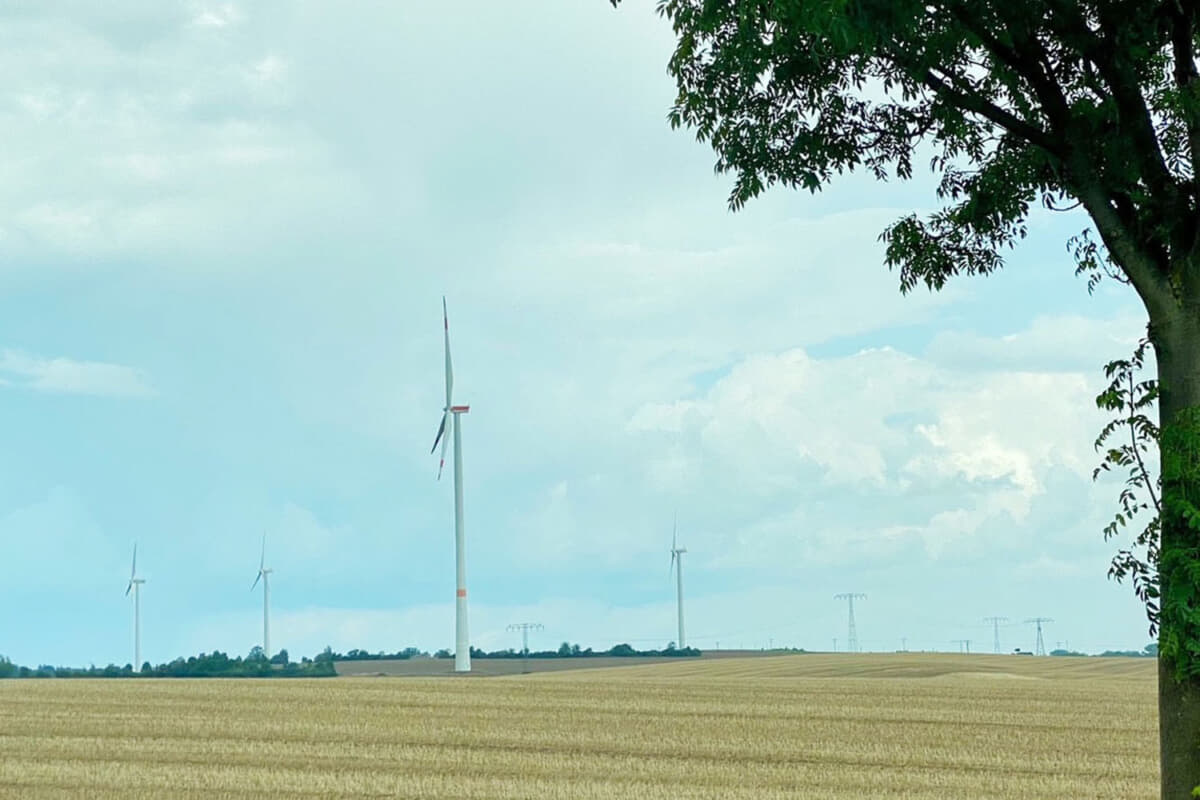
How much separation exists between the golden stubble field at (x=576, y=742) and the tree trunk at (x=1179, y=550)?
579cm

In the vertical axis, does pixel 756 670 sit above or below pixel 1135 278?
below

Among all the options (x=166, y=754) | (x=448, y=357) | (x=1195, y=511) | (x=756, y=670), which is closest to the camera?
(x=1195, y=511)

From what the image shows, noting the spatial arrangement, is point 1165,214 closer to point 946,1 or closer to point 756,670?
point 946,1

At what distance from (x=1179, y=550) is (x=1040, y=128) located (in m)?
5.20

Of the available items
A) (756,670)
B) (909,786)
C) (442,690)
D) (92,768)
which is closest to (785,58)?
(909,786)

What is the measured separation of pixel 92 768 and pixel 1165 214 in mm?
17807

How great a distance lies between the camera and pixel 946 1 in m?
14.2

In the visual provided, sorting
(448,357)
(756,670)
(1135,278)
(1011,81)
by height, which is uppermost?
(448,357)

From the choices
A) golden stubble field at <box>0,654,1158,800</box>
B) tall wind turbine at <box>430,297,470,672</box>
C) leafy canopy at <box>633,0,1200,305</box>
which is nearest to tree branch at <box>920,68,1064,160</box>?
leafy canopy at <box>633,0,1200,305</box>

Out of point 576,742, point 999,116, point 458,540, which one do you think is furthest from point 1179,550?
point 458,540

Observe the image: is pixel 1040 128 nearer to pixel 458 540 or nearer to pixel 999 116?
pixel 999 116

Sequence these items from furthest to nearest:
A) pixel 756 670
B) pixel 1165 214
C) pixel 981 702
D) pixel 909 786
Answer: pixel 756 670, pixel 981 702, pixel 909 786, pixel 1165 214

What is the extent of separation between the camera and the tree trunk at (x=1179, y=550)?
1406 cm

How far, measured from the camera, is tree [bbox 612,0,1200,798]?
1424 cm
